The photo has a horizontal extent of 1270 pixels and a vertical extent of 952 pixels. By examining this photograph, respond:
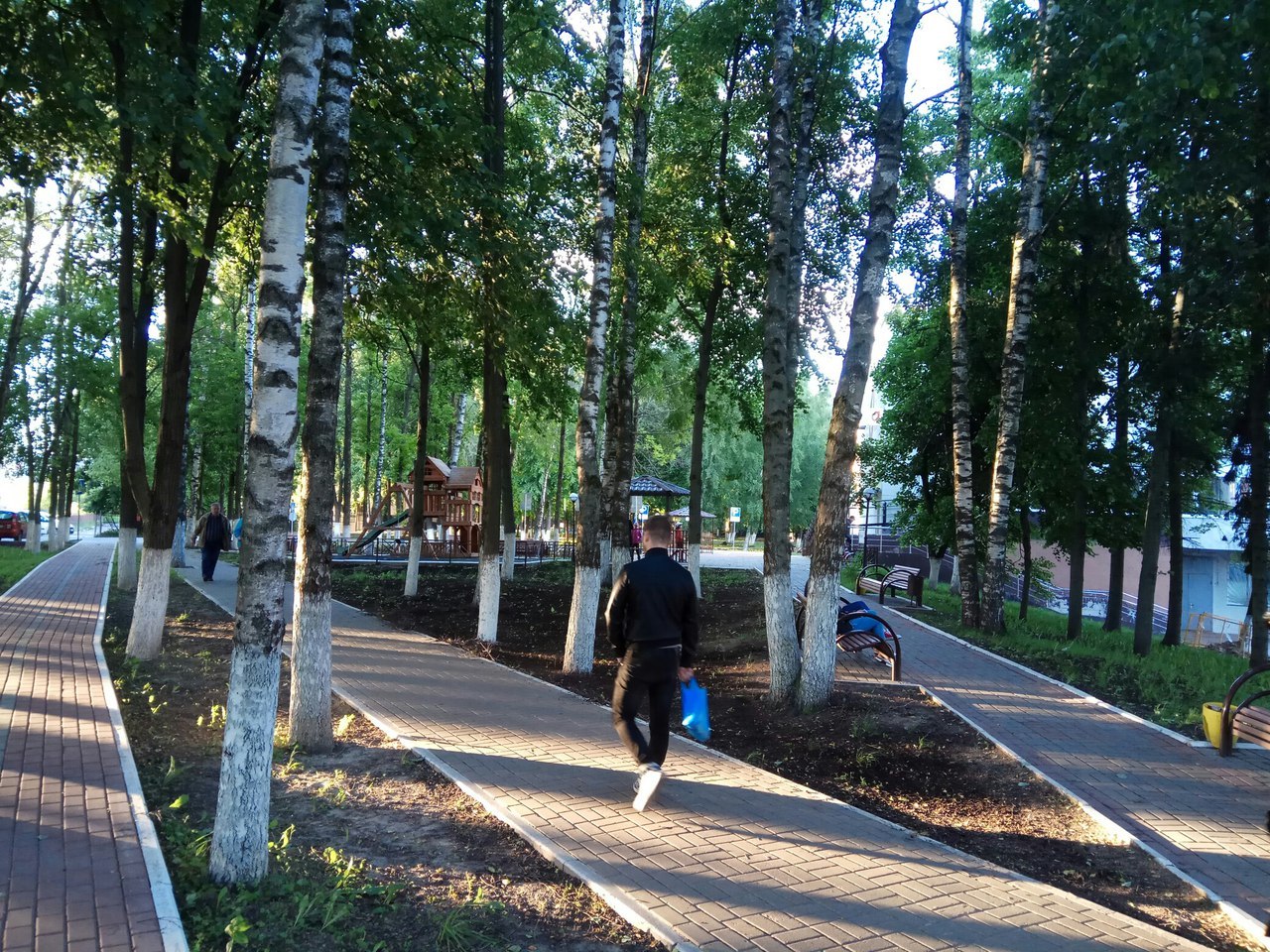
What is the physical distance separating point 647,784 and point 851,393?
13.3 feet

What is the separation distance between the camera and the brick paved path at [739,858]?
146 inches

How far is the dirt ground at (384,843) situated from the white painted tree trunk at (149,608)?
2.09 m

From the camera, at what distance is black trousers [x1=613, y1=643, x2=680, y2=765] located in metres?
5.15

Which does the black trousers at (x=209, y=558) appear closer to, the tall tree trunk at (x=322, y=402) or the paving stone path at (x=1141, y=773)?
the tall tree trunk at (x=322, y=402)

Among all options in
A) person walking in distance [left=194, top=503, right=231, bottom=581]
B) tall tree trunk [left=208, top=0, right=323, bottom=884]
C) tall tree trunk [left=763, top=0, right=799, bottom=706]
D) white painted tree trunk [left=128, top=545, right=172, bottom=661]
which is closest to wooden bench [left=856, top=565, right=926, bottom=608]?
tall tree trunk [left=763, top=0, right=799, bottom=706]

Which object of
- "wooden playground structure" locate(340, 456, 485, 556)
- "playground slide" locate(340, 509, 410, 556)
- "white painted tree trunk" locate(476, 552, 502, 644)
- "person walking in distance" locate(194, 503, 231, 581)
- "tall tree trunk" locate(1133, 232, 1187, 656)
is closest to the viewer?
"white painted tree trunk" locate(476, 552, 502, 644)

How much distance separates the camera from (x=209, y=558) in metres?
17.8

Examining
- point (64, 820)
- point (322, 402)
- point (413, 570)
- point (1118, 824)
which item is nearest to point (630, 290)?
point (413, 570)

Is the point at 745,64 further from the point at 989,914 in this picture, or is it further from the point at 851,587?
the point at 989,914

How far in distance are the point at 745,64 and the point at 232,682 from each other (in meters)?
15.6

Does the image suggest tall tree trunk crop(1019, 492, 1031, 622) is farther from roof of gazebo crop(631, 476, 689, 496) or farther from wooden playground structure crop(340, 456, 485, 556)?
wooden playground structure crop(340, 456, 485, 556)

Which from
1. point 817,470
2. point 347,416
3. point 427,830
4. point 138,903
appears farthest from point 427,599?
point 817,470

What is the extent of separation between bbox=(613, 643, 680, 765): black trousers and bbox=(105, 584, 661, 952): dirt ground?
0.91 m

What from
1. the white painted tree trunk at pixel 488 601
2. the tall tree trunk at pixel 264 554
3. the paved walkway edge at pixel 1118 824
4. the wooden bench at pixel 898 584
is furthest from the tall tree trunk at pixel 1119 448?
the tall tree trunk at pixel 264 554
